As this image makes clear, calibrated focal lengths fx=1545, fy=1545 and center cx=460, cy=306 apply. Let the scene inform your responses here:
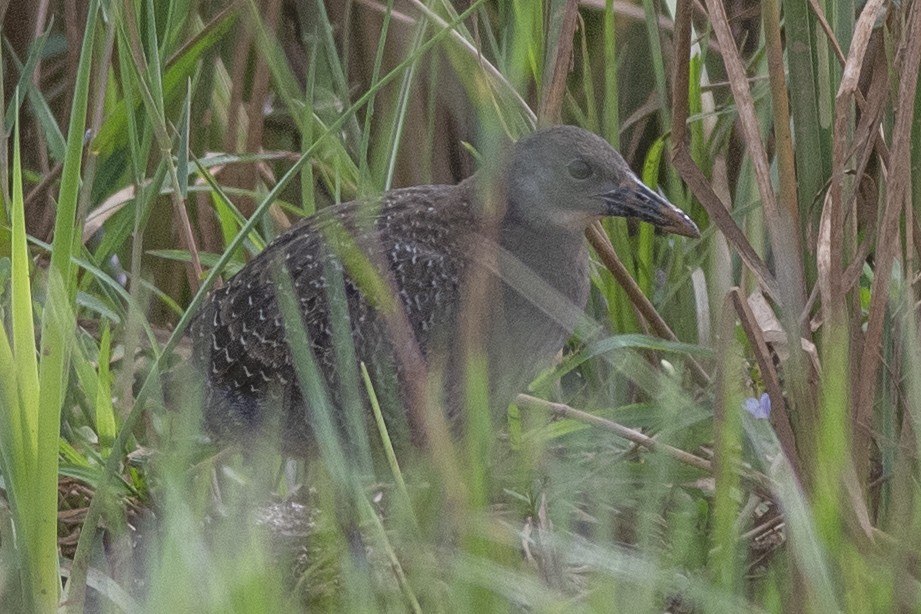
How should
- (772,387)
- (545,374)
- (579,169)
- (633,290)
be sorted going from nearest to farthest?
(772,387) < (633,290) < (579,169) < (545,374)

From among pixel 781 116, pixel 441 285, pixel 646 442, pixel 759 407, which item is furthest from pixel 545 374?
pixel 781 116

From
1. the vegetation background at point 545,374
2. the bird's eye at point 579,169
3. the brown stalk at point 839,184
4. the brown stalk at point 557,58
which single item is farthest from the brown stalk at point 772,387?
the bird's eye at point 579,169

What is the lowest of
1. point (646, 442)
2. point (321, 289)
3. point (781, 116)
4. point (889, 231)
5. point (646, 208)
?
point (646, 442)

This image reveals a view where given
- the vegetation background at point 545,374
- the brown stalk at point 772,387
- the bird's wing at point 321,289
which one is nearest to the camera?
the vegetation background at point 545,374

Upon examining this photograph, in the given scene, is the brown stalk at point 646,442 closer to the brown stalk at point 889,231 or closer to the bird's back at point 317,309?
the brown stalk at point 889,231

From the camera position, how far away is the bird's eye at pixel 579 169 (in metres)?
2.80

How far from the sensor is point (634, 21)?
3521mm

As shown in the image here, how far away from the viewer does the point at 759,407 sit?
234 centimetres

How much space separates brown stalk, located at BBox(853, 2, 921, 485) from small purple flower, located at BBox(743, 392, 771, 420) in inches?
5.5

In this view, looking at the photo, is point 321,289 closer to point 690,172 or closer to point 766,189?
point 690,172

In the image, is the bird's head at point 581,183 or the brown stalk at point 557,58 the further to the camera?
the bird's head at point 581,183

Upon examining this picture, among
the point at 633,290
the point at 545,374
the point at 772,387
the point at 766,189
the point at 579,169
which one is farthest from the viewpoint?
the point at 545,374

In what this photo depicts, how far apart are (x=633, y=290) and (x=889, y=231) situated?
23.0 inches

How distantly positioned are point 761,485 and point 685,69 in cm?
66
